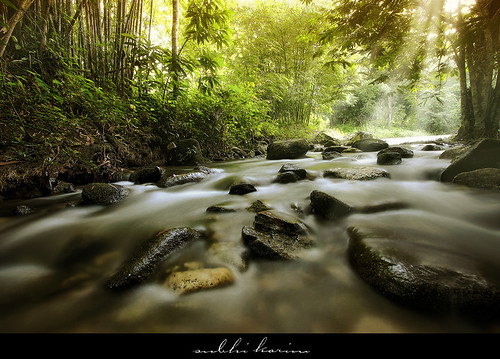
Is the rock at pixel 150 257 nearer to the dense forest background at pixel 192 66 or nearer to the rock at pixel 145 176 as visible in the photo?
the dense forest background at pixel 192 66

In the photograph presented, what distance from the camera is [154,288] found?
1214 millimetres

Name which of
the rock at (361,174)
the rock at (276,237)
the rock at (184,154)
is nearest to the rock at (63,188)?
the rock at (184,154)

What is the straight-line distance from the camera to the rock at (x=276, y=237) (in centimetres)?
147

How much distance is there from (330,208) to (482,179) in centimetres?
192

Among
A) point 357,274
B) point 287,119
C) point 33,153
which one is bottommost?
point 357,274

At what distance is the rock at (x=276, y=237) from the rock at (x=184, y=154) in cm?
372

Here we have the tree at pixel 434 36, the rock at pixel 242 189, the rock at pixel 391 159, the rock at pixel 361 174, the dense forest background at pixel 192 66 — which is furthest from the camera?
the tree at pixel 434 36

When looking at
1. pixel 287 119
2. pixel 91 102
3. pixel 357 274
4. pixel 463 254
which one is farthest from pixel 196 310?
pixel 287 119

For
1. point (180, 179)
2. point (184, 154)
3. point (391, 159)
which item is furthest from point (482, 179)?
point (184, 154)

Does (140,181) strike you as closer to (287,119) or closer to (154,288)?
(154,288)

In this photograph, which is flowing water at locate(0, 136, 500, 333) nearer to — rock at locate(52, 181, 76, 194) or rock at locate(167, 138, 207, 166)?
rock at locate(52, 181, 76, 194)

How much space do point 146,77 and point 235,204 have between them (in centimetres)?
425

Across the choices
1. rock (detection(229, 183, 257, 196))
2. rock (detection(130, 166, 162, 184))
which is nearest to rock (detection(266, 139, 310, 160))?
rock (detection(229, 183, 257, 196))

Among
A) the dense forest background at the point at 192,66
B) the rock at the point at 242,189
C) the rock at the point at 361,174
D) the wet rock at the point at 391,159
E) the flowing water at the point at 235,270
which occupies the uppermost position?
the dense forest background at the point at 192,66
